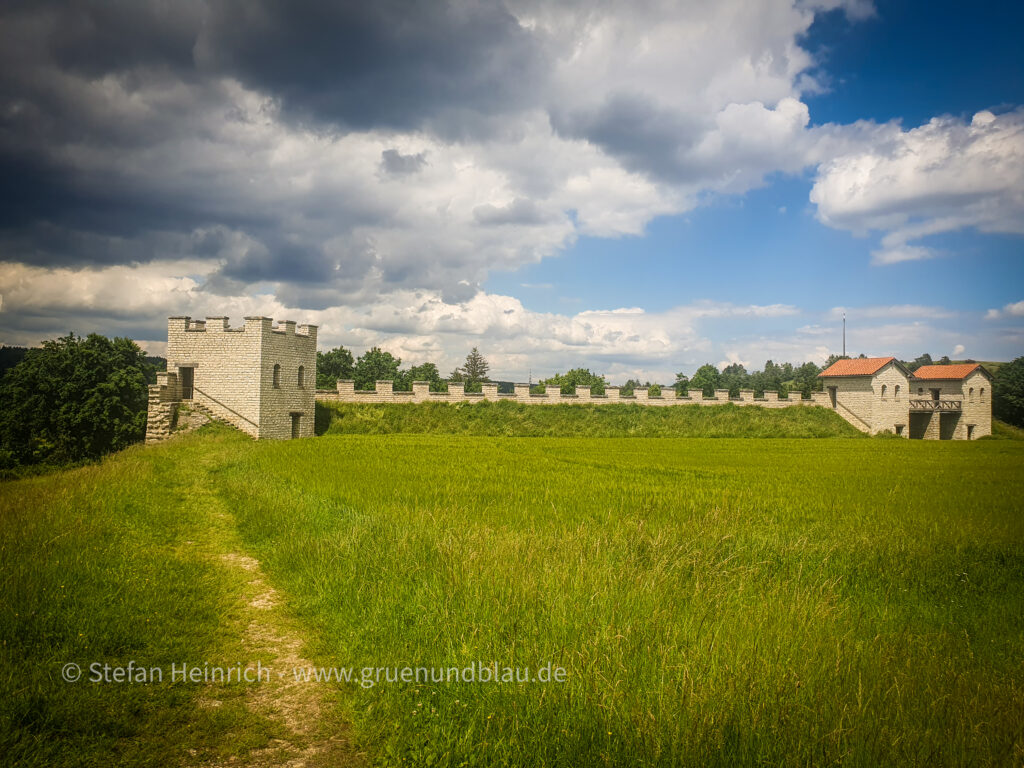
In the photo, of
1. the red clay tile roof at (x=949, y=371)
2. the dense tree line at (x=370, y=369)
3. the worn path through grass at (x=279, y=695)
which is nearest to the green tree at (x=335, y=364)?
the dense tree line at (x=370, y=369)

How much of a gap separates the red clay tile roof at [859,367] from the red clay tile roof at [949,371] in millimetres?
7430

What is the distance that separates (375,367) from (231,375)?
5055 cm

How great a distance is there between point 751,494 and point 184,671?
482 inches

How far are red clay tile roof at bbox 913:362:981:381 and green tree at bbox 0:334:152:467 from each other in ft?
215

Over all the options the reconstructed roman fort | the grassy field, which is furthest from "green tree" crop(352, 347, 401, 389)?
the grassy field

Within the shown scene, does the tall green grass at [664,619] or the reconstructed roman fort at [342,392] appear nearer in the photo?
the tall green grass at [664,619]

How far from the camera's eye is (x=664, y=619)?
5.28 metres

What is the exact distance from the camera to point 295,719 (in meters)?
4.31

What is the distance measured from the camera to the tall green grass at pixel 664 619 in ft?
12.5

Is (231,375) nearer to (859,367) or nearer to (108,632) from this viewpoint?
(108,632)

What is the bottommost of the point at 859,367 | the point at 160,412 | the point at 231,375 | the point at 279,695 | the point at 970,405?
the point at 279,695

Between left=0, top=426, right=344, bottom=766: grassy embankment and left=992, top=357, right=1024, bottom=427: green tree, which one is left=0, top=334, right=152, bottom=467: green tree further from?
left=992, top=357, right=1024, bottom=427: green tree

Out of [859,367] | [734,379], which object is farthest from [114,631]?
[734,379]

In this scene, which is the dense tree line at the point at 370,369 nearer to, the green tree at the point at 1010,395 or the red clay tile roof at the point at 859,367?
the red clay tile roof at the point at 859,367
